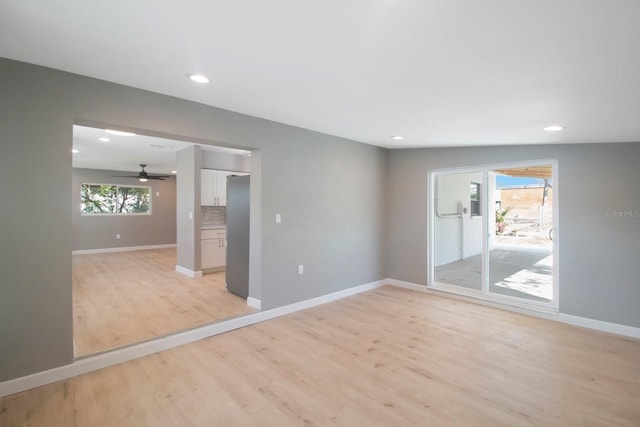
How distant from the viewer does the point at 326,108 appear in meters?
3.08

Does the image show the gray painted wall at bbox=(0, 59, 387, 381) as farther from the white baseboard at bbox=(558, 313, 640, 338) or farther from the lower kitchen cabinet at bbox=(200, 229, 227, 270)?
the white baseboard at bbox=(558, 313, 640, 338)

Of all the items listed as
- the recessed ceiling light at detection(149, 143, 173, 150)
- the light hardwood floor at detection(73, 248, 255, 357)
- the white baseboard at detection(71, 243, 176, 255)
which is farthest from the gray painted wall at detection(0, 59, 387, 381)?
the white baseboard at detection(71, 243, 176, 255)

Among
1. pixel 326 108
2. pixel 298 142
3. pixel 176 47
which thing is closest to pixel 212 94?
pixel 176 47

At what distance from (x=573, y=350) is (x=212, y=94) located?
428 centimetres

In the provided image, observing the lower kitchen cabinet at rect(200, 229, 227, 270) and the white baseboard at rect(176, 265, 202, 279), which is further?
the lower kitchen cabinet at rect(200, 229, 227, 270)

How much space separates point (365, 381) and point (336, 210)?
257 centimetres

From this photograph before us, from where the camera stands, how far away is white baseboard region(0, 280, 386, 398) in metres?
2.26

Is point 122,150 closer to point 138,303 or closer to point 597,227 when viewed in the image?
Result: point 138,303

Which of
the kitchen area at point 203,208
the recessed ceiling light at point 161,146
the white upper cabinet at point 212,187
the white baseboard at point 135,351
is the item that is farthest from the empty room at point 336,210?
the white upper cabinet at point 212,187

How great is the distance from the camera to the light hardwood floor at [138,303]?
3096 millimetres

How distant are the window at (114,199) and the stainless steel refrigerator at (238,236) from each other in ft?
21.6

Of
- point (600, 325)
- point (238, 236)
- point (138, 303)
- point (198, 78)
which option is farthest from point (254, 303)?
point (600, 325)

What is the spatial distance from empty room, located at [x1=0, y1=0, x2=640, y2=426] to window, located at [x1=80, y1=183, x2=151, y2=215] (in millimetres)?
4643

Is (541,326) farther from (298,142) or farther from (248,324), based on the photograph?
(298,142)
